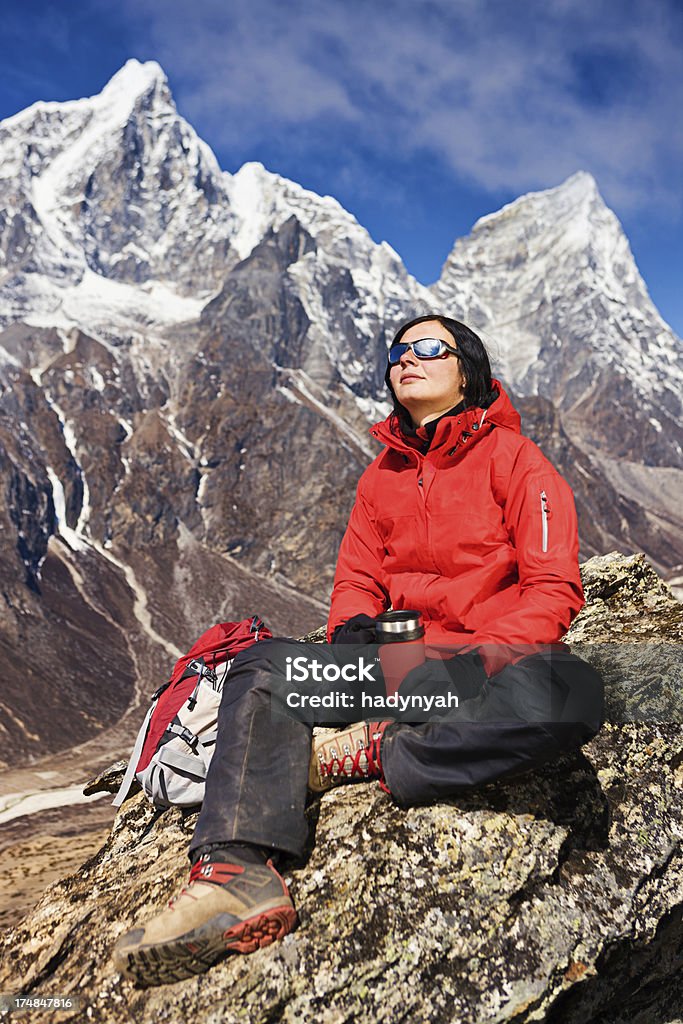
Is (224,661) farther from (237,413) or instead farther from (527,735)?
(237,413)

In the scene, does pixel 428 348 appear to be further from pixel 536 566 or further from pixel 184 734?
pixel 184 734

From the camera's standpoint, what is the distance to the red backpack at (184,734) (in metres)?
5.63

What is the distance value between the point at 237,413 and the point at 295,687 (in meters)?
183

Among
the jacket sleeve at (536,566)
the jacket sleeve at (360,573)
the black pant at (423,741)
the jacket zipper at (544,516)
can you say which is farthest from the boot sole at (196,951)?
the jacket zipper at (544,516)

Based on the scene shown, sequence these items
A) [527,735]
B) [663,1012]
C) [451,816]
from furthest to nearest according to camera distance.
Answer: [663,1012] → [451,816] → [527,735]

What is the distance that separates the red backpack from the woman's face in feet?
8.63

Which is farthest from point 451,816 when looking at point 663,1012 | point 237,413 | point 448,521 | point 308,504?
point 237,413

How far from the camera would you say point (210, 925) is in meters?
3.89

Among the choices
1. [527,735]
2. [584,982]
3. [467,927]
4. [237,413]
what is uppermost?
[237,413]

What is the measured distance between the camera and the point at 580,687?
14.1ft

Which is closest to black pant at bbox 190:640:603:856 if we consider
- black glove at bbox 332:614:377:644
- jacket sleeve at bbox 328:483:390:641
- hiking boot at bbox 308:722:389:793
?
hiking boot at bbox 308:722:389:793

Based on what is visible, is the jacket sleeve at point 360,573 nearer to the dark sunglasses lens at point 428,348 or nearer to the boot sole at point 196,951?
the dark sunglasses lens at point 428,348

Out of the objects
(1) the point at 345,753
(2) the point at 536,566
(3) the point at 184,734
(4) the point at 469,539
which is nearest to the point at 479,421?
(4) the point at 469,539

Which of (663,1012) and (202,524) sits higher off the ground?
(202,524)
